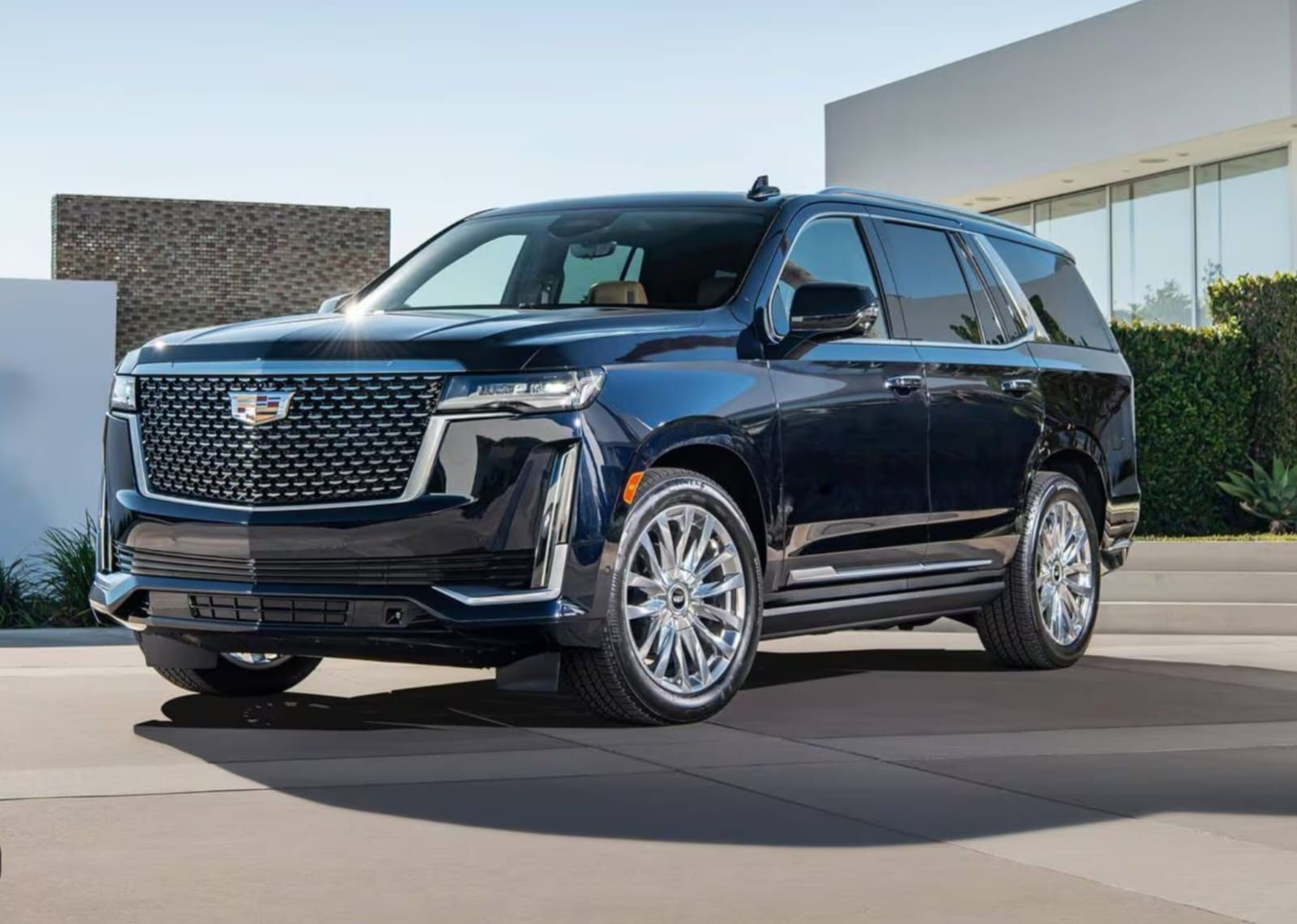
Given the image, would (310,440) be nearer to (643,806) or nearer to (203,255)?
(643,806)

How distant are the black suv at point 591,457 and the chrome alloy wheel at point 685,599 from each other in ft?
0.04

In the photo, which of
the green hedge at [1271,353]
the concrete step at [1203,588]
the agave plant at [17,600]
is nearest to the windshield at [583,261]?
the concrete step at [1203,588]

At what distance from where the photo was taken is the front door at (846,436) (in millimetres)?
8641

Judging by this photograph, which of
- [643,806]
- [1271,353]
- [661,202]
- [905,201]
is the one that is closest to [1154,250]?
[1271,353]

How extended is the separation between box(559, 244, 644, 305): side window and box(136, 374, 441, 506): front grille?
1.62m

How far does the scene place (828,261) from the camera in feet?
30.6

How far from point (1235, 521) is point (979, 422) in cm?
1100

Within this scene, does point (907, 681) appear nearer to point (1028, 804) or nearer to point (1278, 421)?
point (1028, 804)

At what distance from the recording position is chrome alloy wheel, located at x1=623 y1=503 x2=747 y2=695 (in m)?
7.89

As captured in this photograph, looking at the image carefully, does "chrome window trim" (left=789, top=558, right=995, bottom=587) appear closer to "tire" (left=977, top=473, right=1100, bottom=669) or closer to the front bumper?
"tire" (left=977, top=473, right=1100, bottom=669)

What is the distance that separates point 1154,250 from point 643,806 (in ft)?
77.6

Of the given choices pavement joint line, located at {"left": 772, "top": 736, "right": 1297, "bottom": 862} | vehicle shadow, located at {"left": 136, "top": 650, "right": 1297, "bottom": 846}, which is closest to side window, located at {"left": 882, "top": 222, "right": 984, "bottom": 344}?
vehicle shadow, located at {"left": 136, "top": 650, "right": 1297, "bottom": 846}

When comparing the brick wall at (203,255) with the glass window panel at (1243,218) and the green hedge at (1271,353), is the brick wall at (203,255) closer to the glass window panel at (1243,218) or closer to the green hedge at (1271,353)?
the glass window panel at (1243,218)

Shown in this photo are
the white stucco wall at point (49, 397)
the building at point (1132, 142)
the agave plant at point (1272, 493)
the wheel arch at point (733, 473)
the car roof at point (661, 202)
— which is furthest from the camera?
the white stucco wall at point (49, 397)
